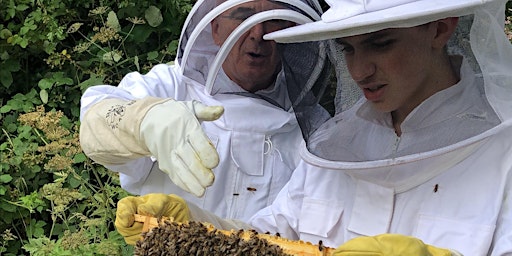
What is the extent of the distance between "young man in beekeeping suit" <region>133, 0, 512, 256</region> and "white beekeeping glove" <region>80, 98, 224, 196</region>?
36 centimetres

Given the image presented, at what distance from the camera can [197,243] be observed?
1.85 m

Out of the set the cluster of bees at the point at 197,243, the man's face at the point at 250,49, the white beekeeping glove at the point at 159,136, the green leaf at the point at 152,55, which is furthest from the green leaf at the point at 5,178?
the cluster of bees at the point at 197,243

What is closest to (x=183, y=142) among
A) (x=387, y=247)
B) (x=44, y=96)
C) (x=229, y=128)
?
(x=229, y=128)

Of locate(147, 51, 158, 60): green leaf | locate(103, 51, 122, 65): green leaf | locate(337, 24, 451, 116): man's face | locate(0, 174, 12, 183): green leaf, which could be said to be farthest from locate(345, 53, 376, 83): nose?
locate(0, 174, 12, 183): green leaf

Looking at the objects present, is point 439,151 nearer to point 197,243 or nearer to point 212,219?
point 197,243

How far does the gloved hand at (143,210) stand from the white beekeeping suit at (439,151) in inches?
17.7

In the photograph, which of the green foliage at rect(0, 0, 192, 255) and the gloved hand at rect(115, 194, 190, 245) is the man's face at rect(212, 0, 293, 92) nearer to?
the gloved hand at rect(115, 194, 190, 245)

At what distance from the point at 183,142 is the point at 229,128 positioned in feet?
2.19

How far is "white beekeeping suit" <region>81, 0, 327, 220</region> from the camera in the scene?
274 centimetres

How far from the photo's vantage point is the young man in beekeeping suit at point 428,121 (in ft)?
6.20

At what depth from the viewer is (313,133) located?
7.73 ft

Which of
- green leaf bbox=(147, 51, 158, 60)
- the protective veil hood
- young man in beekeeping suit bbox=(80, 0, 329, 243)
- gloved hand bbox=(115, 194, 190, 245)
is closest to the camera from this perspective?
the protective veil hood

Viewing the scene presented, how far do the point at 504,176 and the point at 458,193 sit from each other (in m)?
0.14

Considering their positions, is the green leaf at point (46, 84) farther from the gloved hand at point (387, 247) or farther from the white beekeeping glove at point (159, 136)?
the gloved hand at point (387, 247)
